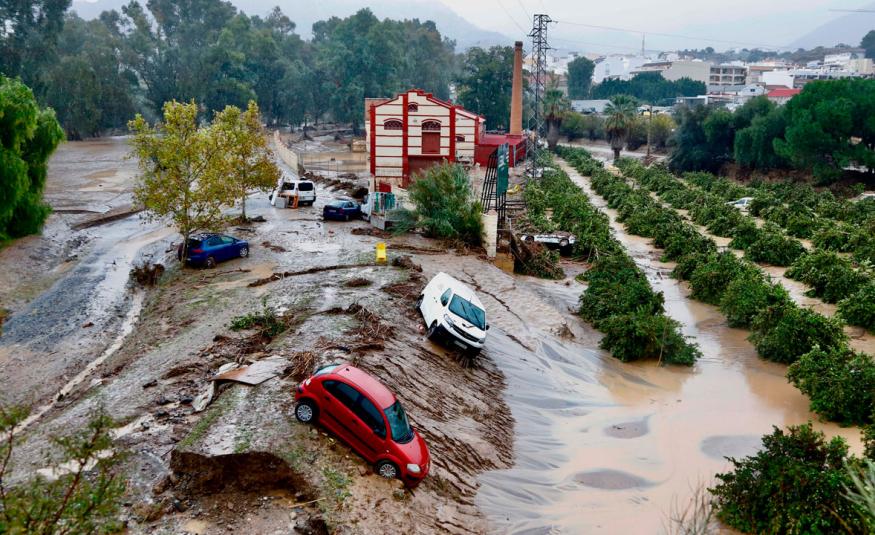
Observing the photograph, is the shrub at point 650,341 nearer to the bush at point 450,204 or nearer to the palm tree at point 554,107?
the bush at point 450,204

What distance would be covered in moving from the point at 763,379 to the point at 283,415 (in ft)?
49.6

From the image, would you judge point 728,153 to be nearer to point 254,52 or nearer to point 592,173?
point 592,173

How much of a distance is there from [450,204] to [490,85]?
2787 inches

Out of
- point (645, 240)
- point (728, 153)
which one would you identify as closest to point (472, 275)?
point (645, 240)

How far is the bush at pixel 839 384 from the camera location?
17031 millimetres


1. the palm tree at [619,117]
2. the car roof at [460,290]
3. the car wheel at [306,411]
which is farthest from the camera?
the palm tree at [619,117]

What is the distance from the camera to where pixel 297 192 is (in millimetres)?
41719

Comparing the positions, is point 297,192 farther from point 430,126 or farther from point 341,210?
point 430,126

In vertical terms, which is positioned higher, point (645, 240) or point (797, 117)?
point (797, 117)

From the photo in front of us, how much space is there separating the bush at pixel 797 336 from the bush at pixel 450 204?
13.0 m

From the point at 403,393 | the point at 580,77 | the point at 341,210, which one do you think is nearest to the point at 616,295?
the point at 403,393

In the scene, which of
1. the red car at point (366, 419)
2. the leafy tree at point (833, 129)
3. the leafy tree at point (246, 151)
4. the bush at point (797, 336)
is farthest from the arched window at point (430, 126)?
the red car at point (366, 419)

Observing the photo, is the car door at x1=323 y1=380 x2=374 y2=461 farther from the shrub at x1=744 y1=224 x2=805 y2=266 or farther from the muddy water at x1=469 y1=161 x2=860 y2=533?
the shrub at x1=744 y1=224 x2=805 y2=266

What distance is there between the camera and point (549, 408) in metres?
18.1
